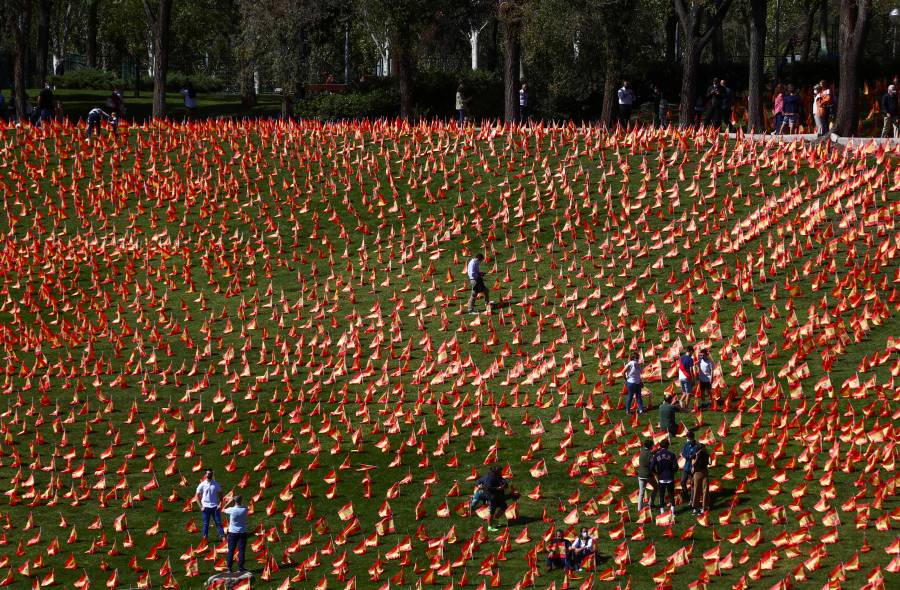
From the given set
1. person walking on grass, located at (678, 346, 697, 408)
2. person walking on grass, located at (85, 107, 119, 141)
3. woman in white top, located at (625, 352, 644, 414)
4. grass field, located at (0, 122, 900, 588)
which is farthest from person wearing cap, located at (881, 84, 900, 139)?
person walking on grass, located at (85, 107, 119, 141)

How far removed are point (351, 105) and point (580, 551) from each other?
165 feet

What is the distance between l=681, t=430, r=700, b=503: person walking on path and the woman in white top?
4.28 metres

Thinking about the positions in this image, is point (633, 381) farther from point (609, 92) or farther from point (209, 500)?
point (609, 92)

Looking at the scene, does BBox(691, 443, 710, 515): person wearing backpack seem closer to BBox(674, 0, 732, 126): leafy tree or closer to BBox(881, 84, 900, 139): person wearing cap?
BBox(881, 84, 900, 139): person wearing cap

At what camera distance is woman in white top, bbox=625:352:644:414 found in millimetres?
31625

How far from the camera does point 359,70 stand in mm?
110562

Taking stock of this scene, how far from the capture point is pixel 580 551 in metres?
25.0

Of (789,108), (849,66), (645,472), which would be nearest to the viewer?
(645,472)

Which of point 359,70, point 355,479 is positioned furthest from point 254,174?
point 359,70

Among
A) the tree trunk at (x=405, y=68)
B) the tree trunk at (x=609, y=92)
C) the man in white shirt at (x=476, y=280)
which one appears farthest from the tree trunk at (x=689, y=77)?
the man in white shirt at (x=476, y=280)

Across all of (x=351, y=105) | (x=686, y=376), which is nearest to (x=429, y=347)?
(x=686, y=376)

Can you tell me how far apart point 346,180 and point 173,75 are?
2075 inches

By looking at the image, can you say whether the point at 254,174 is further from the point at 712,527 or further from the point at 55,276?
the point at 712,527

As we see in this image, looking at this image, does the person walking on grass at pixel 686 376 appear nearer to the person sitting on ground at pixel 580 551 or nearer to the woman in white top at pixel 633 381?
the woman in white top at pixel 633 381
